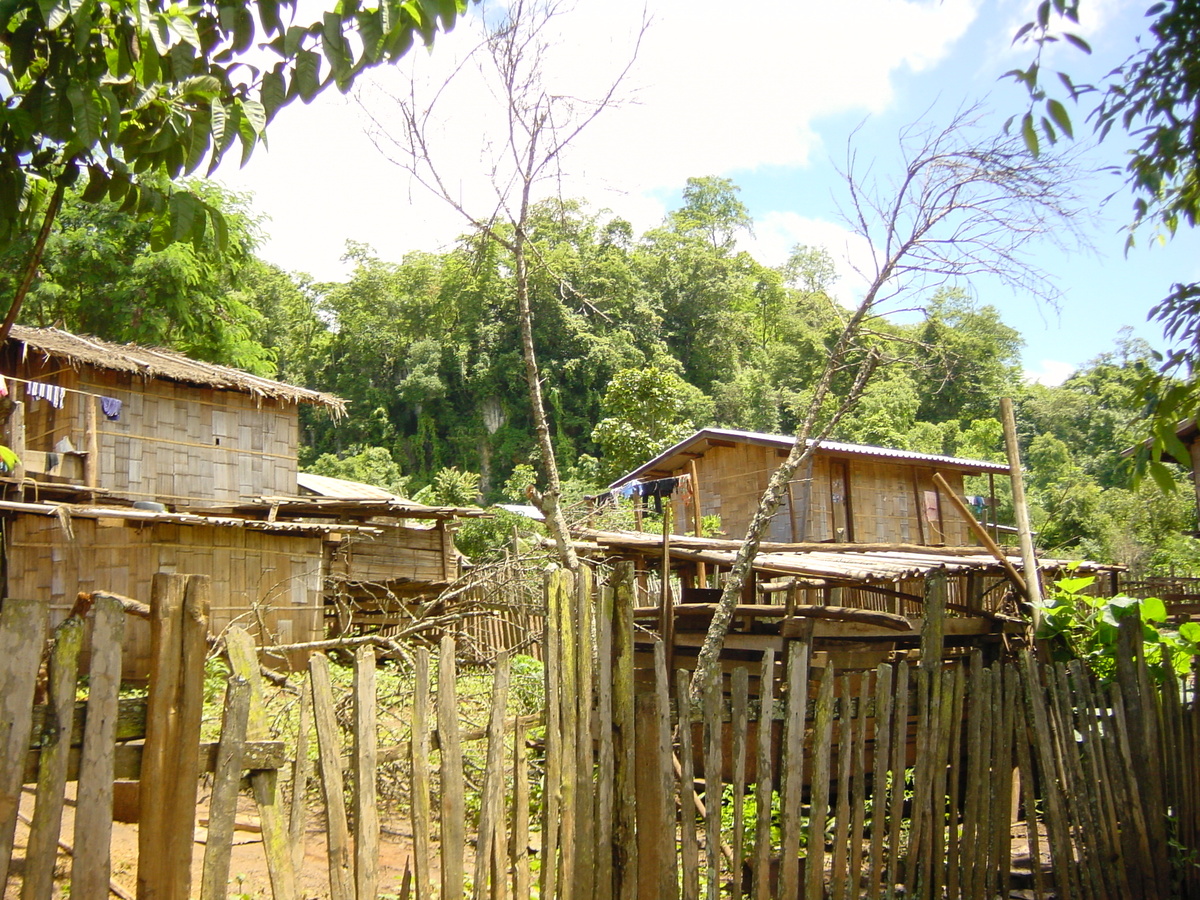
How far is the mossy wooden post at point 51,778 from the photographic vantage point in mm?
2061

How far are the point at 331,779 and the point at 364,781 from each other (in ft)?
0.31

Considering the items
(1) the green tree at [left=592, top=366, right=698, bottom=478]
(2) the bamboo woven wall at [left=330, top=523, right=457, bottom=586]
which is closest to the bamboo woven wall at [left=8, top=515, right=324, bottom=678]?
(2) the bamboo woven wall at [left=330, top=523, right=457, bottom=586]

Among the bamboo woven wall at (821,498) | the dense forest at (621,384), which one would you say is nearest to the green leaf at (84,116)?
the bamboo woven wall at (821,498)

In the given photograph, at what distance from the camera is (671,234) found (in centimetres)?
4741

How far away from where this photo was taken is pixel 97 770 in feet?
7.01

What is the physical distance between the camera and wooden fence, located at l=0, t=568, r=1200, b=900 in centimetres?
221

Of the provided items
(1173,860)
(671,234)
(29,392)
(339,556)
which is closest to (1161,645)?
(1173,860)

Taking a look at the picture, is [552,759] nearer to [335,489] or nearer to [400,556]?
[400,556]

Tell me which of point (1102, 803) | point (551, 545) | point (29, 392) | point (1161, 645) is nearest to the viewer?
point (1102, 803)

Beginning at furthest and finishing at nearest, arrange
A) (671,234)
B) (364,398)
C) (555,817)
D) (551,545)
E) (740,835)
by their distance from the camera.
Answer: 1. (671,234)
2. (364,398)
3. (551,545)
4. (740,835)
5. (555,817)

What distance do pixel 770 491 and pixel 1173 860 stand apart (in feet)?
11.7

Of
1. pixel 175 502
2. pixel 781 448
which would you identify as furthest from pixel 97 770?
pixel 781 448

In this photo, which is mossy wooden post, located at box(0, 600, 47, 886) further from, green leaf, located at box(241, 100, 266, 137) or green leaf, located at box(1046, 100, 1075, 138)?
green leaf, located at box(1046, 100, 1075, 138)

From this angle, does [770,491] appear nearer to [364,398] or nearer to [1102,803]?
[1102,803]
